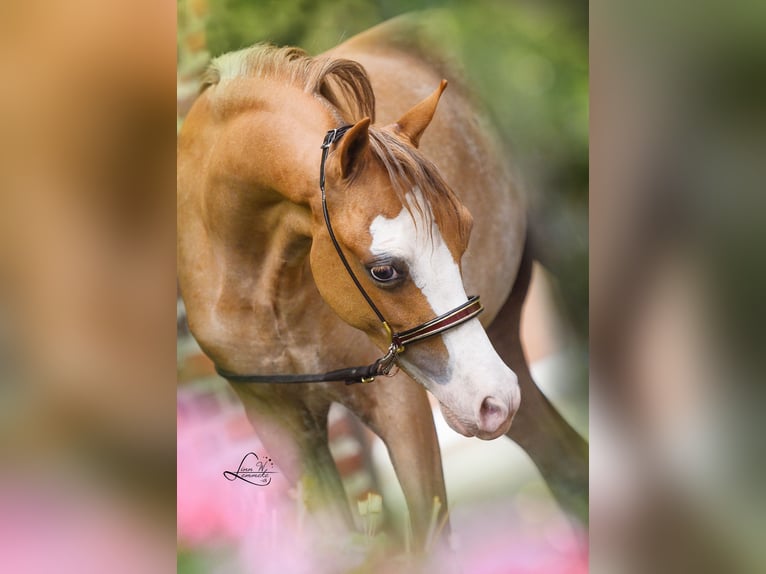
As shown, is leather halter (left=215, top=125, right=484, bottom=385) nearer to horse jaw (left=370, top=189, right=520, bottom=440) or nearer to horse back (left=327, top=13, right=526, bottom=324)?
horse jaw (left=370, top=189, right=520, bottom=440)

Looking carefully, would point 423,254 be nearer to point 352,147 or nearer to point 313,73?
point 352,147

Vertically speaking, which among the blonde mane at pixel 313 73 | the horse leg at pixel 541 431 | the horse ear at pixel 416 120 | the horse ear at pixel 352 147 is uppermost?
the blonde mane at pixel 313 73

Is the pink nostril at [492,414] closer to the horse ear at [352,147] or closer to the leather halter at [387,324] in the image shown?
the leather halter at [387,324]

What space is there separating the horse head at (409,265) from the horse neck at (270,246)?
0.31ft

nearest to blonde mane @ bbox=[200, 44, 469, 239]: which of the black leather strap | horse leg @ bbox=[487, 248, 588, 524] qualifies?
horse leg @ bbox=[487, 248, 588, 524]

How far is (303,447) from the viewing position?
5.16 ft

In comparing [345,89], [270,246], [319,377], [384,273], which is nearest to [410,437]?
[319,377]

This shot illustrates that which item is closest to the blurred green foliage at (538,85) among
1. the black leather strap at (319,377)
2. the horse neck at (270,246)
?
the horse neck at (270,246)

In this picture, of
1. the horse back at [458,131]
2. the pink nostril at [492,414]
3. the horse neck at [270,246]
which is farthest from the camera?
the horse back at [458,131]

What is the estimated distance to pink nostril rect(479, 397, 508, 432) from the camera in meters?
1.27

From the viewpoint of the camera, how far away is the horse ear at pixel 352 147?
4.19 ft
